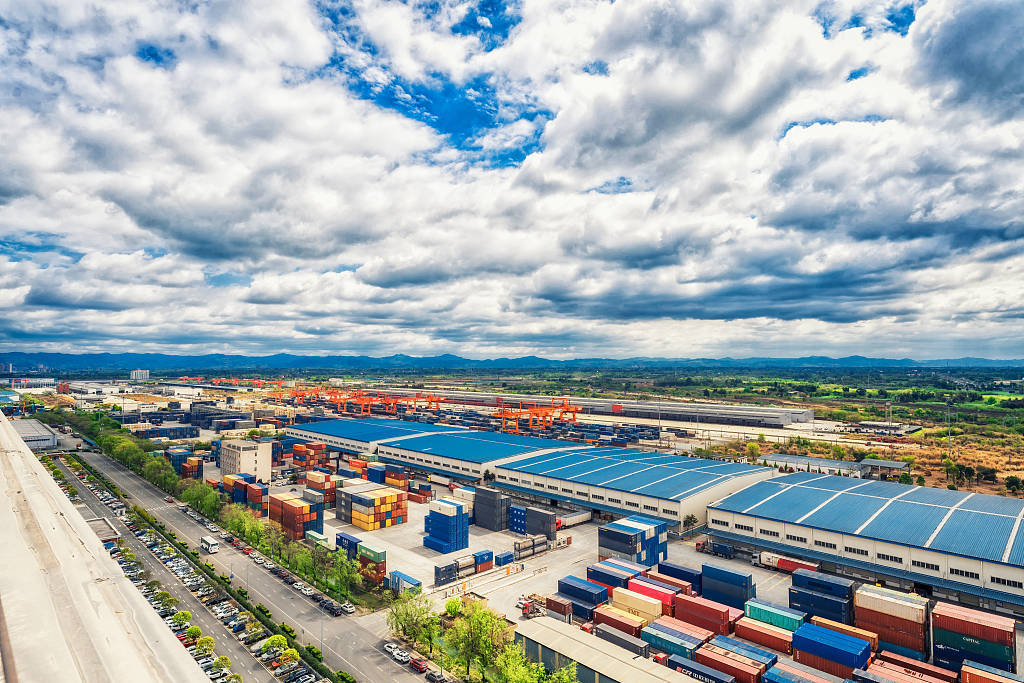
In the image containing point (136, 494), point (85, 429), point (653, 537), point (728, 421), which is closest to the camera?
point (653, 537)

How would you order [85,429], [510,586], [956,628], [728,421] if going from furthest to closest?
[728,421] → [85,429] → [510,586] → [956,628]

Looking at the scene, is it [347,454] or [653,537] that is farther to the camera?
[347,454]

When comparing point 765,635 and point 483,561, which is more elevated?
point 765,635

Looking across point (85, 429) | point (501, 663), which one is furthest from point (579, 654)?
point (85, 429)

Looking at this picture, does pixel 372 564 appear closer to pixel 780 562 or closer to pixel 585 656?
pixel 585 656

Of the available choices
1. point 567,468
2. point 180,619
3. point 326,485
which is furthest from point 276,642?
point 567,468

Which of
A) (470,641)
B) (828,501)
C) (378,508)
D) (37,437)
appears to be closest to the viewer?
(470,641)

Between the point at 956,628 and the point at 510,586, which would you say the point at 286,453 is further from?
the point at 956,628
